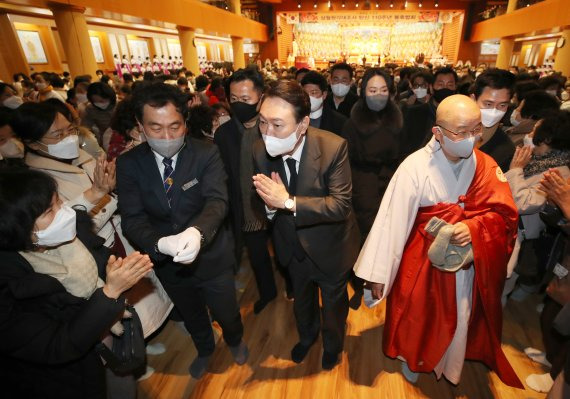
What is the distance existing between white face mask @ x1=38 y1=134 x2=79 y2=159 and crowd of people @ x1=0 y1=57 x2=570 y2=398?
0.04ft

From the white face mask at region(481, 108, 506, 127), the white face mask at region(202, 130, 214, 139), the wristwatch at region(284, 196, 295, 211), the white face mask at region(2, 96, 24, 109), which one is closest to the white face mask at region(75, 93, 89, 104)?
the white face mask at region(2, 96, 24, 109)

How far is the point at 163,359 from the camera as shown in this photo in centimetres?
256

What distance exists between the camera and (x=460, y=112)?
1.61 metres

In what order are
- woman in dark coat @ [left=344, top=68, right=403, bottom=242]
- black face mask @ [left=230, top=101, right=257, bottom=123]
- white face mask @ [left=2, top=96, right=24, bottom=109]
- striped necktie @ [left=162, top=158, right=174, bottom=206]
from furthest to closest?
white face mask @ [left=2, top=96, right=24, bottom=109], woman in dark coat @ [left=344, top=68, right=403, bottom=242], black face mask @ [left=230, top=101, right=257, bottom=123], striped necktie @ [left=162, top=158, right=174, bottom=206]

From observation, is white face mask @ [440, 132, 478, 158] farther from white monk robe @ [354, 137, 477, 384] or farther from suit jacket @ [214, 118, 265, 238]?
suit jacket @ [214, 118, 265, 238]

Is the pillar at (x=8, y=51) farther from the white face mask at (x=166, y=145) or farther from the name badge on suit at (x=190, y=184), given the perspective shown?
the name badge on suit at (x=190, y=184)

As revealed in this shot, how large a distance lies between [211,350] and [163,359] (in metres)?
0.47

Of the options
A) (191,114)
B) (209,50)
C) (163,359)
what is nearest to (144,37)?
(209,50)

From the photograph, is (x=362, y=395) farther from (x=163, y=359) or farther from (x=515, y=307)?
(x=515, y=307)

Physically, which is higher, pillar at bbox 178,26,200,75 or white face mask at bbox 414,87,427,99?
pillar at bbox 178,26,200,75

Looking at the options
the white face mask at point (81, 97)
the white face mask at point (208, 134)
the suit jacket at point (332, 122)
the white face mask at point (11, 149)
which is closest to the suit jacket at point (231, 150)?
the white face mask at point (208, 134)

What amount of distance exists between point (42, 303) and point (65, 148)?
1.17 metres

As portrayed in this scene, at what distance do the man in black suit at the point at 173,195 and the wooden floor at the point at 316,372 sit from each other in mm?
780

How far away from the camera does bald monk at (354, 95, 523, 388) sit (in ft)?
5.61
